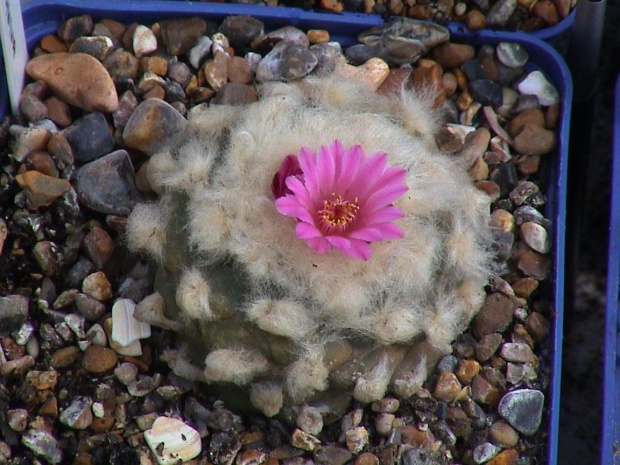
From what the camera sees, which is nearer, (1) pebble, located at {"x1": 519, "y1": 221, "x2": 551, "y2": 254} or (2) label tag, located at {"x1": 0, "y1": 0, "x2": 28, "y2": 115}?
(2) label tag, located at {"x1": 0, "y1": 0, "x2": 28, "y2": 115}

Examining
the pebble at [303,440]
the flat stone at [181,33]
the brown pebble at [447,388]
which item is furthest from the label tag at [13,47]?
the brown pebble at [447,388]

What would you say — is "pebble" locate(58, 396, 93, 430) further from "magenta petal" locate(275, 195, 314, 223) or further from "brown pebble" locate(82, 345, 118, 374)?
"magenta petal" locate(275, 195, 314, 223)

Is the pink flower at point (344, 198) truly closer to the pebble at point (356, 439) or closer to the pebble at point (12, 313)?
the pebble at point (356, 439)

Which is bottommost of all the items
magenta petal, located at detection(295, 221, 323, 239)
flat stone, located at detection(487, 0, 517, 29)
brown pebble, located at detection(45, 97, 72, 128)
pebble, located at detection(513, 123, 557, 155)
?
pebble, located at detection(513, 123, 557, 155)

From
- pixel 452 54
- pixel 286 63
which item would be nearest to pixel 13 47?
pixel 286 63

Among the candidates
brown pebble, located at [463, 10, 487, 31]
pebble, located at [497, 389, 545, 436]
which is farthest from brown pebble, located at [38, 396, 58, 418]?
brown pebble, located at [463, 10, 487, 31]

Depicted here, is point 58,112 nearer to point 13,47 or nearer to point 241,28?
point 13,47

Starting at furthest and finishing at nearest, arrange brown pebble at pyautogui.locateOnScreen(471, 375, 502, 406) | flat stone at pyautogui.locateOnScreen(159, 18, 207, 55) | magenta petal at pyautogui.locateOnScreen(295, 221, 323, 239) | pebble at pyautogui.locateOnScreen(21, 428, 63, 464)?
1. flat stone at pyautogui.locateOnScreen(159, 18, 207, 55)
2. brown pebble at pyautogui.locateOnScreen(471, 375, 502, 406)
3. pebble at pyautogui.locateOnScreen(21, 428, 63, 464)
4. magenta petal at pyautogui.locateOnScreen(295, 221, 323, 239)
